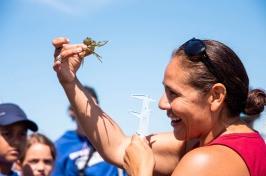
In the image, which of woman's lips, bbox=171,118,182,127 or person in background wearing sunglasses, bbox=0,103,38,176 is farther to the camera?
person in background wearing sunglasses, bbox=0,103,38,176

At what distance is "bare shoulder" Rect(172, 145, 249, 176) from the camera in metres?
2.40

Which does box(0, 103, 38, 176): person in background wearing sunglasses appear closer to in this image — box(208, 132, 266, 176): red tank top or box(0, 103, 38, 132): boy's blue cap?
box(0, 103, 38, 132): boy's blue cap

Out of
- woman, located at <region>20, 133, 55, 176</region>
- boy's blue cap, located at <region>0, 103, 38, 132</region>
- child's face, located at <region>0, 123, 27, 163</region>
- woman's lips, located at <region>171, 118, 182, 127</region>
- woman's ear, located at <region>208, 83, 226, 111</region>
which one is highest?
woman's ear, located at <region>208, 83, 226, 111</region>

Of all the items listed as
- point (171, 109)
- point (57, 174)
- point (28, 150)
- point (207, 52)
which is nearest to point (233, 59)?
point (207, 52)

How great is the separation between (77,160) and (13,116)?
1.48 metres

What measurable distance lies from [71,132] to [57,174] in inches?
20.9

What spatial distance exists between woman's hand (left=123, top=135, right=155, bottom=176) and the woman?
8.40ft

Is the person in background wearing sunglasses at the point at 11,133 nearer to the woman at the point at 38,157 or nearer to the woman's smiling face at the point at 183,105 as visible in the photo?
the woman at the point at 38,157

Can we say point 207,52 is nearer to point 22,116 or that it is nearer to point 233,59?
point 233,59

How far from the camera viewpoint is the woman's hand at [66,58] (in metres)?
3.08

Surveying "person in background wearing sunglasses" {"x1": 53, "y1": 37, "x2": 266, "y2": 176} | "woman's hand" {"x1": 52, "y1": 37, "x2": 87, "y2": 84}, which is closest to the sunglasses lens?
"person in background wearing sunglasses" {"x1": 53, "y1": 37, "x2": 266, "y2": 176}

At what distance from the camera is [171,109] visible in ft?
8.84

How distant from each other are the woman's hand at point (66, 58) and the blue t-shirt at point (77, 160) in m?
2.72

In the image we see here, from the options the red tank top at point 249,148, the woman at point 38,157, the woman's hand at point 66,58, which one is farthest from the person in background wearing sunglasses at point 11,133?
the red tank top at point 249,148
